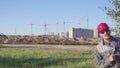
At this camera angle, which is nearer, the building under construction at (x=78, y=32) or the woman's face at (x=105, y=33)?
the woman's face at (x=105, y=33)

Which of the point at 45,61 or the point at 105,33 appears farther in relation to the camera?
the point at 45,61

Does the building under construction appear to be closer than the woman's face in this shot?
No

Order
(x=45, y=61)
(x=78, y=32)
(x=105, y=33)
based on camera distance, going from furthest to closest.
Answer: (x=78, y=32), (x=45, y=61), (x=105, y=33)

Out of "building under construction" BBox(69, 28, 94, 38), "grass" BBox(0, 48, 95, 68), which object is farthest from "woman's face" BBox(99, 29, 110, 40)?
"building under construction" BBox(69, 28, 94, 38)

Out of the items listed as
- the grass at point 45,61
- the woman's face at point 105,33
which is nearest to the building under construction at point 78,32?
the grass at point 45,61

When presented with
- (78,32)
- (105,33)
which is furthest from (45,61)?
(78,32)

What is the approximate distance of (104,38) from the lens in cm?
684

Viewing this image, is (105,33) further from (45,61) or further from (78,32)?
(78,32)

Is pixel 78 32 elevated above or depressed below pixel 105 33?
above

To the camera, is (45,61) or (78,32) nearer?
(45,61)

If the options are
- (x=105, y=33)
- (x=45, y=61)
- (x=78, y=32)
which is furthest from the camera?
(x=78, y=32)

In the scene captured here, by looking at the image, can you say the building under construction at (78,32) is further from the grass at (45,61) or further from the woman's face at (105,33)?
the woman's face at (105,33)

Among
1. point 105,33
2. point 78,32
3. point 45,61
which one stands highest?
point 78,32

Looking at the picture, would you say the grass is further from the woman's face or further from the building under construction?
the building under construction
